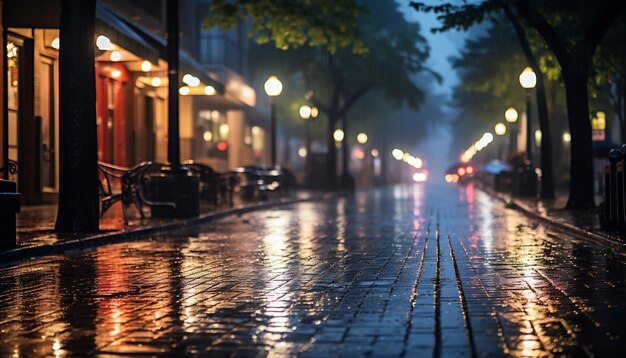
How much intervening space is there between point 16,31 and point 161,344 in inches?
769

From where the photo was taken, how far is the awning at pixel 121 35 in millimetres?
23609

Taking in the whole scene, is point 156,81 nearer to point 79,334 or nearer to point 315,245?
point 315,245

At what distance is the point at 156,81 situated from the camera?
37.8 metres

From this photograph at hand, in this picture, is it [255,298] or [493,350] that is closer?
[493,350]

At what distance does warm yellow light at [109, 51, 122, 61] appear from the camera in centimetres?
2884

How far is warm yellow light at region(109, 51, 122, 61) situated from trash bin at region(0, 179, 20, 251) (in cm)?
1548

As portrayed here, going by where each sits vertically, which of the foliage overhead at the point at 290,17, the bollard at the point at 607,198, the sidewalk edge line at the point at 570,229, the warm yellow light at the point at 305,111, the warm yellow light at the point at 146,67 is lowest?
the sidewalk edge line at the point at 570,229

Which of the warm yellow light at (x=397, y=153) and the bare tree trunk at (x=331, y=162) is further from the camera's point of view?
the warm yellow light at (x=397, y=153)

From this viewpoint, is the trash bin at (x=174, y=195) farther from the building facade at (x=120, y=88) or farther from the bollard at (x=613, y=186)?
the bollard at (x=613, y=186)

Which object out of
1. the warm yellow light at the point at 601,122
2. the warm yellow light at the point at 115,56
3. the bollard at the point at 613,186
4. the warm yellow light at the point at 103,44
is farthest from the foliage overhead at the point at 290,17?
the warm yellow light at the point at 601,122

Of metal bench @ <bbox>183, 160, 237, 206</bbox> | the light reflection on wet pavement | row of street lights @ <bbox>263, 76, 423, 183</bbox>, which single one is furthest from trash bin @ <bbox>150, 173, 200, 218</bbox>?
row of street lights @ <bbox>263, 76, 423, 183</bbox>

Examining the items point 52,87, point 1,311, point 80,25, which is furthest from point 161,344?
point 52,87

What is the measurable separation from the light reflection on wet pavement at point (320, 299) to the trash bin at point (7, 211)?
15.9 inches

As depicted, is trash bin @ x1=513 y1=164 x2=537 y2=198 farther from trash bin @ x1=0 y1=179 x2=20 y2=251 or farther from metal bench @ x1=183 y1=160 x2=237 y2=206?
trash bin @ x1=0 y1=179 x2=20 y2=251
